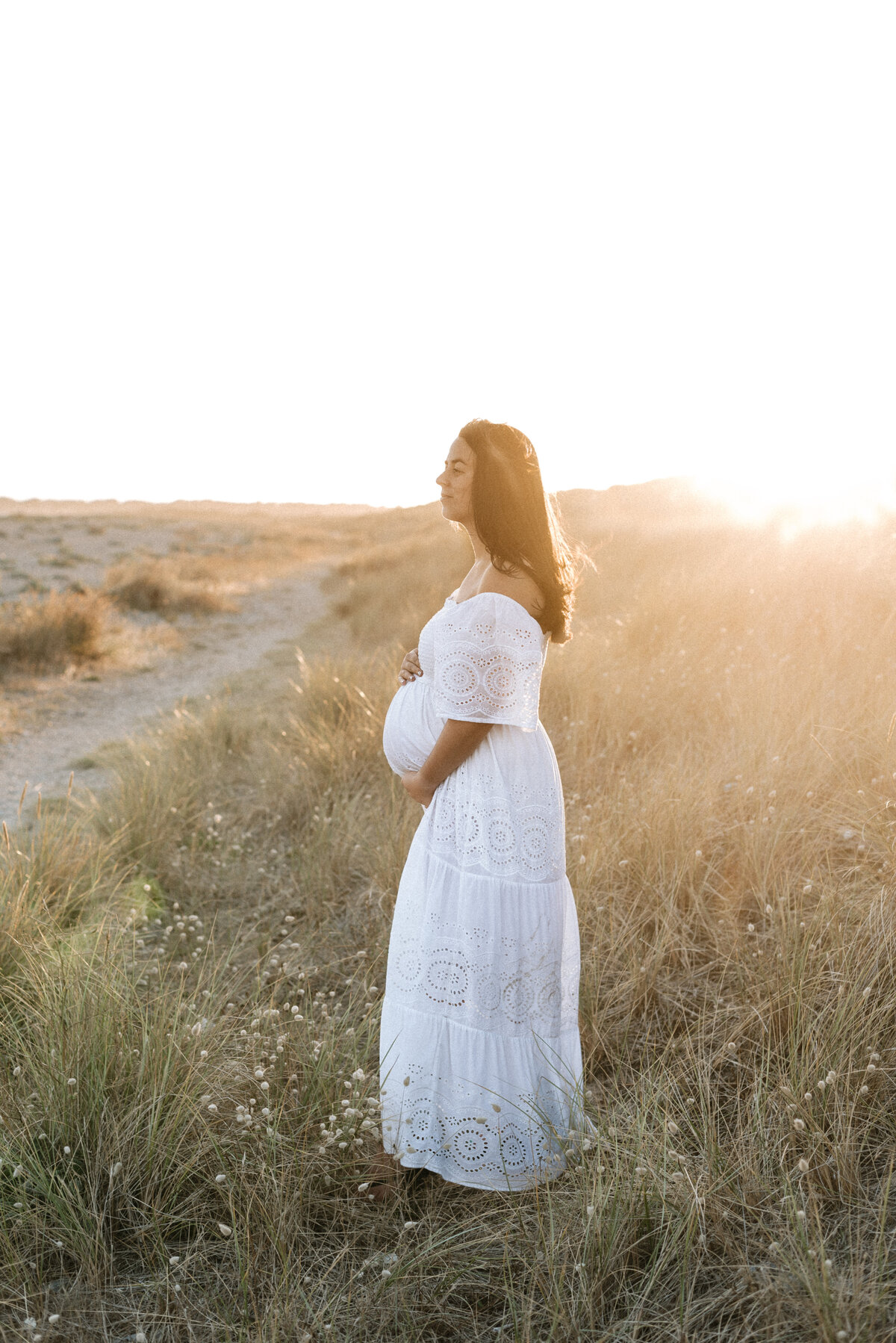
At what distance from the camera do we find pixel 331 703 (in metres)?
6.78

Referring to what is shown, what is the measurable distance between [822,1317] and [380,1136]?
1200 mm

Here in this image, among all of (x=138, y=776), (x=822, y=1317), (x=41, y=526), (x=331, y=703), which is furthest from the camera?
(x=41, y=526)

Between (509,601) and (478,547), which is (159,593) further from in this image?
(509,601)

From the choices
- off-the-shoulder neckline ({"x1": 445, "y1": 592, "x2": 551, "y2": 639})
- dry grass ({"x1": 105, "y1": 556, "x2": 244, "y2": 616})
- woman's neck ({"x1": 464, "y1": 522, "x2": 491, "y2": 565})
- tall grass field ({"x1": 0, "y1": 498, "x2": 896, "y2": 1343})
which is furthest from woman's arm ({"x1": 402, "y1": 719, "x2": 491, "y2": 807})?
dry grass ({"x1": 105, "y1": 556, "x2": 244, "y2": 616})

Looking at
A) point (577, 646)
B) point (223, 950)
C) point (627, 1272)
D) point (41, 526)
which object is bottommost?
point (223, 950)

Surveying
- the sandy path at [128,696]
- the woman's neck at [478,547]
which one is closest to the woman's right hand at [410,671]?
the woman's neck at [478,547]

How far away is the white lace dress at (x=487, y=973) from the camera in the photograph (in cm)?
228

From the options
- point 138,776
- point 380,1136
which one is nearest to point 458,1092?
point 380,1136

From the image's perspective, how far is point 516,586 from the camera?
2.24 meters

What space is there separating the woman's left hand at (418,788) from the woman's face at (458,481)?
73 cm

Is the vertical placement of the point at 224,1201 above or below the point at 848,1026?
below

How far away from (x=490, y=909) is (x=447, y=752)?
1.47 feet

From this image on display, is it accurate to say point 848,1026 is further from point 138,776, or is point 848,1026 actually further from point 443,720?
point 138,776

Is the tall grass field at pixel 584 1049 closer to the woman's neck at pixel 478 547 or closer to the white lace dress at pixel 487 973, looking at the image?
the white lace dress at pixel 487 973
